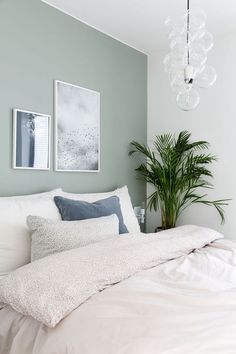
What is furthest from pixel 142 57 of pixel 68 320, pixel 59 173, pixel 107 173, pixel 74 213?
pixel 68 320

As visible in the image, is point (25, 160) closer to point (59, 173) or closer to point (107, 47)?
point (59, 173)

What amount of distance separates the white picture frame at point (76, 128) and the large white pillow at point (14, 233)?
635 millimetres

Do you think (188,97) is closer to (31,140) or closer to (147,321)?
(31,140)

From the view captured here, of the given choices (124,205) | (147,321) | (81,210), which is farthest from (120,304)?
(124,205)

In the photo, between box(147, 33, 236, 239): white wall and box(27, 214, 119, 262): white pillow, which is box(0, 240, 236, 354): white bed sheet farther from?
box(147, 33, 236, 239): white wall

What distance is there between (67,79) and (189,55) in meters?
1.15

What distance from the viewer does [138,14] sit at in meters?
2.75

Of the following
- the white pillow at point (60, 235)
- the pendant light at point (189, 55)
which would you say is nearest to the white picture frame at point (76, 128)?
the white pillow at point (60, 235)

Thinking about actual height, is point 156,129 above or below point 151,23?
below

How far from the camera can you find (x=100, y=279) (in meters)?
1.45

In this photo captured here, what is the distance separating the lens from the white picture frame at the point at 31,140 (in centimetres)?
231

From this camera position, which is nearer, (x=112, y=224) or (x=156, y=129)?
(x=112, y=224)

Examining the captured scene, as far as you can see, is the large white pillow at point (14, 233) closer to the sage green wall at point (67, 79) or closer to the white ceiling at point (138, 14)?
the sage green wall at point (67, 79)

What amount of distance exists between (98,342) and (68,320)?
185mm
